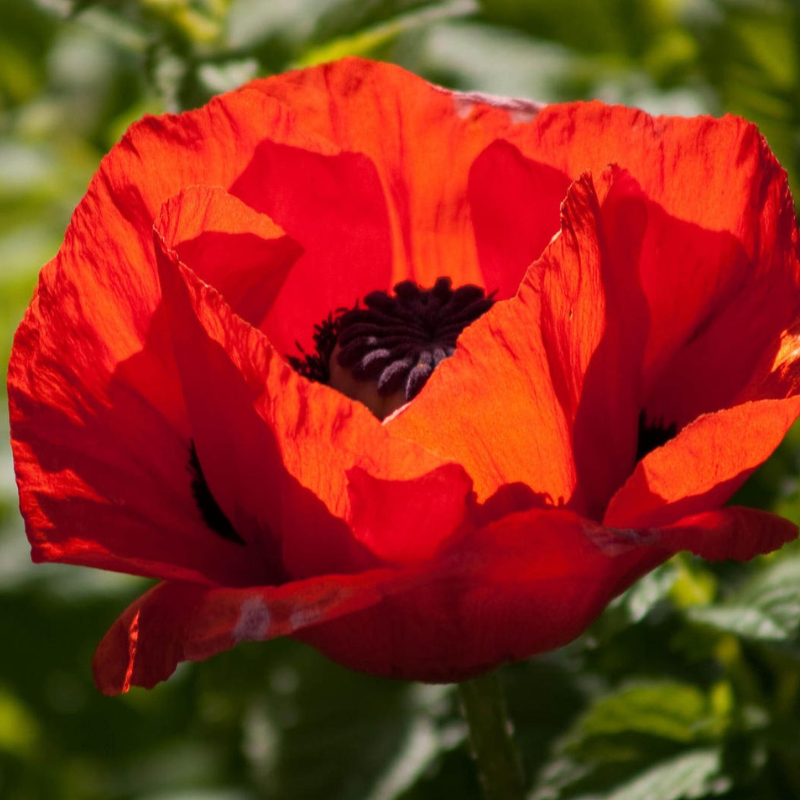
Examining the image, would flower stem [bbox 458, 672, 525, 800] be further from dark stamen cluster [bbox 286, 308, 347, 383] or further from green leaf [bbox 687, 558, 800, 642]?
dark stamen cluster [bbox 286, 308, 347, 383]

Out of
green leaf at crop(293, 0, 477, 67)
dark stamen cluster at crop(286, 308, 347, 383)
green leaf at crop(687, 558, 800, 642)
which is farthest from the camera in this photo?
green leaf at crop(293, 0, 477, 67)

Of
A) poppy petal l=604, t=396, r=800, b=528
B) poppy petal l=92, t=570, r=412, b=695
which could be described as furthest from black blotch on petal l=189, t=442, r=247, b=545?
poppy petal l=604, t=396, r=800, b=528

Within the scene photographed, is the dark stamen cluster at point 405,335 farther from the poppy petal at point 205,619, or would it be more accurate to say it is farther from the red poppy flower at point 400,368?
the poppy petal at point 205,619

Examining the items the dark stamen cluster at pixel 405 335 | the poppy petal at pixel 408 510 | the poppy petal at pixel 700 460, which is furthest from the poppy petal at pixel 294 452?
the dark stamen cluster at pixel 405 335

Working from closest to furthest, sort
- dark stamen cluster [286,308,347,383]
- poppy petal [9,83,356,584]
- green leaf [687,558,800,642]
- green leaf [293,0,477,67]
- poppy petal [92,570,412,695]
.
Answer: poppy petal [92,570,412,695] → poppy petal [9,83,356,584] → green leaf [687,558,800,642] → dark stamen cluster [286,308,347,383] → green leaf [293,0,477,67]

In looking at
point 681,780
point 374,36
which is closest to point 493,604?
point 681,780

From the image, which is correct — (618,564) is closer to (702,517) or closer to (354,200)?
(702,517)
